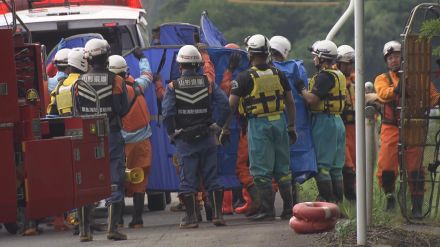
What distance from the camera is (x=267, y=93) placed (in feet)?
53.6

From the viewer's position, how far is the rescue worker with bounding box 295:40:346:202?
17.1 metres

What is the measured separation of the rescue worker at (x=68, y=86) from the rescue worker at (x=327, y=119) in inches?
97.1

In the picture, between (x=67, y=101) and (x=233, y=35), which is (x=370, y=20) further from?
(x=67, y=101)

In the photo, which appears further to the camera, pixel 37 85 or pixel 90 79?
pixel 90 79

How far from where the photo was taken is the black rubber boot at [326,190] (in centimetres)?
1716

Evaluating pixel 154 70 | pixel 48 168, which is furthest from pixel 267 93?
pixel 48 168

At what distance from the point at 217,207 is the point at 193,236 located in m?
1.40

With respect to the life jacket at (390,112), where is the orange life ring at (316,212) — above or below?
below

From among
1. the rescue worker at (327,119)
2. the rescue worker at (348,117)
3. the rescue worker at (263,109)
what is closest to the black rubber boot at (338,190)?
the rescue worker at (327,119)

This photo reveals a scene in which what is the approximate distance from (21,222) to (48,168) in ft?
16.0

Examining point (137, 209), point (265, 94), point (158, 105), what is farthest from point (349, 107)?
point (137, 209)

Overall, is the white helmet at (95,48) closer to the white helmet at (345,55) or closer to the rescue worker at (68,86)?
the rescue worker at (68,86)

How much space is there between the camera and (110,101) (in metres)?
15.6

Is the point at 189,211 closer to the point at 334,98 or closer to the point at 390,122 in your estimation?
the point at 334,98
